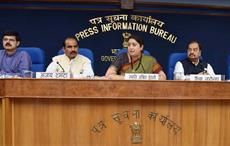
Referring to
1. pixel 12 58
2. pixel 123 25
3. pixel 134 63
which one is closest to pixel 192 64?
pixel 134 63

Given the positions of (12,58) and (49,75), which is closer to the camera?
(49,75)

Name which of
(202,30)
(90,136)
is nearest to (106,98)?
(90,136)

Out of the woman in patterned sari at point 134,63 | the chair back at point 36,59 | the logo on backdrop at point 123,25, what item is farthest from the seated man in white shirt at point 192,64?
the chair back at point 36,59

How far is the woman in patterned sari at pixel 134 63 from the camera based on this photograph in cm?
297

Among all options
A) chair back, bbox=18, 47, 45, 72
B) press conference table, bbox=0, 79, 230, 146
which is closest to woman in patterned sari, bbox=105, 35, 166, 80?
chair back, bbox=18, 47, 45, 72

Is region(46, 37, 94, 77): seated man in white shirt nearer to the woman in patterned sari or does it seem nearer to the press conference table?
the woman in patterned sari

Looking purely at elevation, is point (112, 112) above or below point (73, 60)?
below

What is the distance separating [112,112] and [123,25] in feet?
7.89

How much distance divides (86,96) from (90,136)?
24cm

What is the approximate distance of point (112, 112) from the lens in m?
2.14

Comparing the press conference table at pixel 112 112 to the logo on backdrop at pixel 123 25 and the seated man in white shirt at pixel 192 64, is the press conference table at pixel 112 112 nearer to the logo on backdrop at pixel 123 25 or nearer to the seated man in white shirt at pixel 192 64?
the seated man in white shirt at pixel 192 64

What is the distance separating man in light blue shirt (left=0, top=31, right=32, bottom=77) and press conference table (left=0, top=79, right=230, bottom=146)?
109 centimetres

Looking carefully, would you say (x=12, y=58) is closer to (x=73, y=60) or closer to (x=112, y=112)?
(x=73, y=60)

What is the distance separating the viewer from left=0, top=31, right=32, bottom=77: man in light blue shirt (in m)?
3.12
